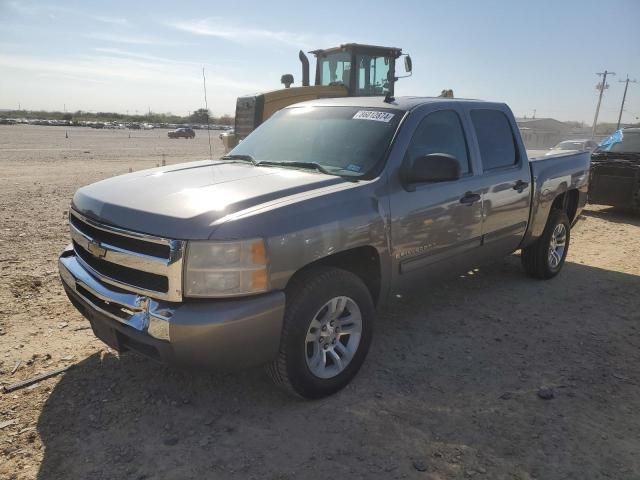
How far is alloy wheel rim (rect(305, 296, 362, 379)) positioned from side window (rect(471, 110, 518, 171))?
1976mm

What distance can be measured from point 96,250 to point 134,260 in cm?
41

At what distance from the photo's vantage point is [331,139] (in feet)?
12.5

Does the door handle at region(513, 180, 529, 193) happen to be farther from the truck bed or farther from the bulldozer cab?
the bulldozer cab

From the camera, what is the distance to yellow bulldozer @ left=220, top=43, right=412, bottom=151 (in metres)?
10.7

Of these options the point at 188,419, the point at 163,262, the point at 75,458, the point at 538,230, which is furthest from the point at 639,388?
the point at 75,458

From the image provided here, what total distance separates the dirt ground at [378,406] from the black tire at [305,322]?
15cm

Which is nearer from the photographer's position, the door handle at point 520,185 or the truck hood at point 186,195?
the truck hood at point 186,195

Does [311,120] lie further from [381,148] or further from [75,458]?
[75,458]

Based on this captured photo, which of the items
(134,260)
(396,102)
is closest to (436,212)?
(396,102)

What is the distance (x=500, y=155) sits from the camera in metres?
4.57

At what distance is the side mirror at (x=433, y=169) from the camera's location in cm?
337

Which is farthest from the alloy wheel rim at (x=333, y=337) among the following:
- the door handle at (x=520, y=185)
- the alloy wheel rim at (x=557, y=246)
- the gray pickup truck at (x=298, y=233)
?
the alloy wheel rim at (x=557, y=246)

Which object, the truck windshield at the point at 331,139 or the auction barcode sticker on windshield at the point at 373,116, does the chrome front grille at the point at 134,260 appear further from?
the auction barcode sticker on windshield at the point at 373,116

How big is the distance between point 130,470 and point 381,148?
8.30 ft
